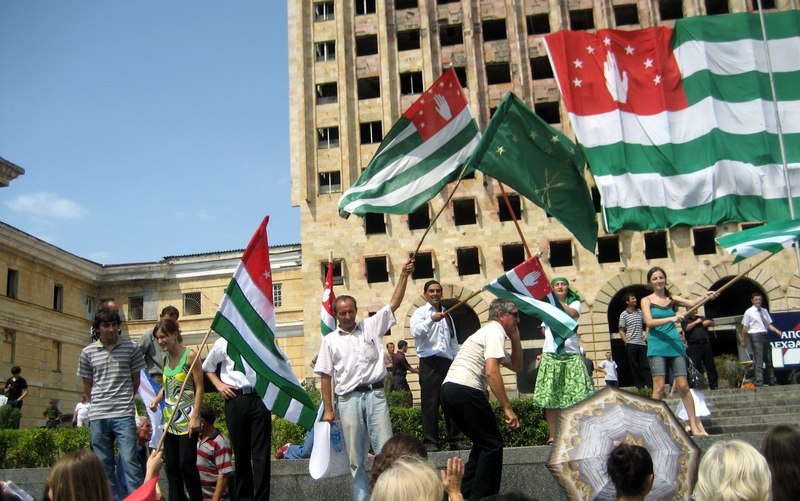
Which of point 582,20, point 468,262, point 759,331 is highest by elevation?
point 582,20

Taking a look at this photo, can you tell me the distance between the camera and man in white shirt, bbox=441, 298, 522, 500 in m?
6.83

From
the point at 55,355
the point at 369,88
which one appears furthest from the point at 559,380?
the point at 55,355

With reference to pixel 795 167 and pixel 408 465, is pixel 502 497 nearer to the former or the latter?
pixel 408 465

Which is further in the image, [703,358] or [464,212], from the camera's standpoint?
[464,212]

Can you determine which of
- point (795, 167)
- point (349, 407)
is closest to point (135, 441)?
point (349, 407)

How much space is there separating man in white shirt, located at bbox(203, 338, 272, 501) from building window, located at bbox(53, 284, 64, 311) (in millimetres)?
36552

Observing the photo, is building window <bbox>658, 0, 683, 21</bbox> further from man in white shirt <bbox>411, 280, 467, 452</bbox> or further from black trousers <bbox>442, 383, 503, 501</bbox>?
black trousers <bbox>442, 383, 503, 501</bbox>

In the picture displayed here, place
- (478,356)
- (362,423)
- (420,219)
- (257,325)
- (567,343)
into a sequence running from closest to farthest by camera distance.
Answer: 1. (478,356)
2. (362,423)
3. (257,325)
4. (567,343)
5. (420,219)

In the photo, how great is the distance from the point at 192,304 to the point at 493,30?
2084 centimetres

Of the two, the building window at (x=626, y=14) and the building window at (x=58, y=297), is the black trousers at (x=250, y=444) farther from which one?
the building window at (x=58, y=297)

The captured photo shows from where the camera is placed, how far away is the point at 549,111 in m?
36.9

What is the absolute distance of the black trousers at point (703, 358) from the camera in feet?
47.2

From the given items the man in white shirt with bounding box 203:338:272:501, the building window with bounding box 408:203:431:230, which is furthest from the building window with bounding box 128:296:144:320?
the man in white shirt with bounding box 203:338:272:501

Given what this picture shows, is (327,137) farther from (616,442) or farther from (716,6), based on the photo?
(616,442)
